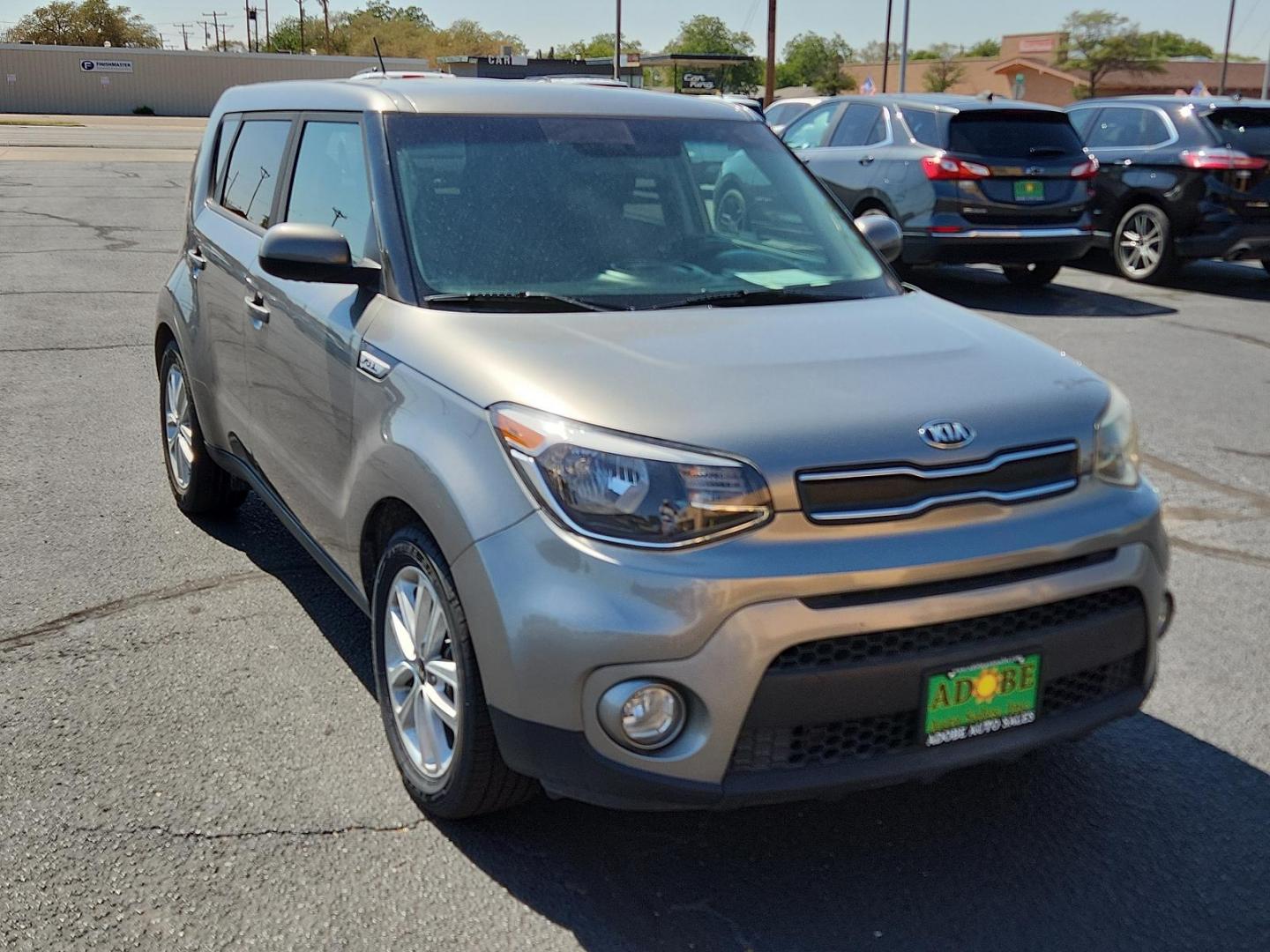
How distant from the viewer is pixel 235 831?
3207 mm

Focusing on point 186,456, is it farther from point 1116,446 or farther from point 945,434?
point 1116,446

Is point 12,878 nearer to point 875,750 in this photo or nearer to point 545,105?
point 875,750

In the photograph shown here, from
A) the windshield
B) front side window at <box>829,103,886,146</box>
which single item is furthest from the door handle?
front side window at <box>829,103,886,146</box>

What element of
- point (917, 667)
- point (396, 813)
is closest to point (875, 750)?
point (917, 667)

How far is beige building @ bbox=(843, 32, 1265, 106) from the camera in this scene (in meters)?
84.8

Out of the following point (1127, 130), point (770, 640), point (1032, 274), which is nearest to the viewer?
point (770, 640)

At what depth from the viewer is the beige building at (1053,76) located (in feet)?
278

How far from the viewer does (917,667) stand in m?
2.71

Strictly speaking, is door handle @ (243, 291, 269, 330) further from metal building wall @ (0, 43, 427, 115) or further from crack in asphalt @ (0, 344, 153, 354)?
metal building wall @ (0, 43, 427, 115)

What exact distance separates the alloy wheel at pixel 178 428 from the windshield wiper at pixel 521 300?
2.20 meters

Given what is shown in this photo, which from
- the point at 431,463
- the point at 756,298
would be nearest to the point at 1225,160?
the point at 756,298

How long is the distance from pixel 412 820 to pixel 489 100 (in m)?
2.16

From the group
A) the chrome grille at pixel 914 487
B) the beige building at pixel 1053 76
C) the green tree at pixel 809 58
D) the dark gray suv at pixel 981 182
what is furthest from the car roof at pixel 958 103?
the green tree at pixel 809 58

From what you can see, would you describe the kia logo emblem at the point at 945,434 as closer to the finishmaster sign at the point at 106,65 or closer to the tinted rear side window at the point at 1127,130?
the tinted rear side window at the point at 1127,130
